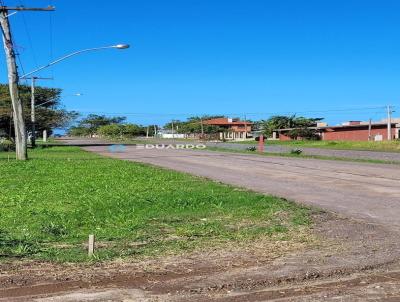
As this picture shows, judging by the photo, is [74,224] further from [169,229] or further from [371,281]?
[371,281]

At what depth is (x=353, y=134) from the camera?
3602 inches

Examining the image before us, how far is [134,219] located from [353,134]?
85.9m

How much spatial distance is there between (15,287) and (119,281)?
39.4 inches

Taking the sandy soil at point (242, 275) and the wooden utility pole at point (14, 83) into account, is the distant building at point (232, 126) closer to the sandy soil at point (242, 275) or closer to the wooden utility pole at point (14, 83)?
the wooden utility pole at point (14, 83)

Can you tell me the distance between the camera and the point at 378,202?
1250 centimetres

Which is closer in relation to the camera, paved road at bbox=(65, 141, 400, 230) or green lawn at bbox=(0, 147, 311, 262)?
green lawn at bbox=(0, 147, 311, 262)

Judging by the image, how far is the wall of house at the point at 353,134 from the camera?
8529cm

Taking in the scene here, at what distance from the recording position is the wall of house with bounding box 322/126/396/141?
85.3m

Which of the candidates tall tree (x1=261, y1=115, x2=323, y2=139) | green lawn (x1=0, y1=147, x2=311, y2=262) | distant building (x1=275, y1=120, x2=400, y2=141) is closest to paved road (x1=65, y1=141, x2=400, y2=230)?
green lawn (x1=0, y1=147, x2=311, y2=262)

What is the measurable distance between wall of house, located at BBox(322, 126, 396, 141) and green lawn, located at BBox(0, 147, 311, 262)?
7457 centimetres

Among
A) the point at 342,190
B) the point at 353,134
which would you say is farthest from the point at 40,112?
the point at 342,190

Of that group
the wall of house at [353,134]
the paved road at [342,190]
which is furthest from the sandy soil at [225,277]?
the wall of house at [353,134]

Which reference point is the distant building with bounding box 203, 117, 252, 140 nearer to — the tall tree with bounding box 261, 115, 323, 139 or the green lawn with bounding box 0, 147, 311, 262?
the tall tree with bounding box 261, 115, 323, 139

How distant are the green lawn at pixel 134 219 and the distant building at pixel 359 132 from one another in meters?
71.2
